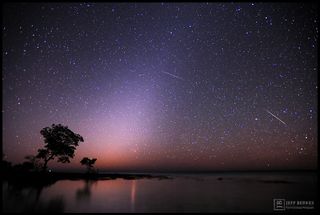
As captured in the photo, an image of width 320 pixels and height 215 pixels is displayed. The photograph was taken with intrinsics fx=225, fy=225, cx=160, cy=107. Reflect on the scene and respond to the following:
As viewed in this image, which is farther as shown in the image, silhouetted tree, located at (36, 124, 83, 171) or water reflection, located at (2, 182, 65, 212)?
silhouetted tree, located at (36, 124, 83, 171)

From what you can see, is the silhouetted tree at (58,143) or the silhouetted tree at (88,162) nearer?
the silhouetted tree at (58,143)

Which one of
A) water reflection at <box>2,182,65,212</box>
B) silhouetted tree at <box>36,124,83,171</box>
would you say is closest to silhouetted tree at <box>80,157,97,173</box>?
silhouetted tree at <box>36,124,83,171</box>

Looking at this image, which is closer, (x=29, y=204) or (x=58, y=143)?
(x=29, y=204)

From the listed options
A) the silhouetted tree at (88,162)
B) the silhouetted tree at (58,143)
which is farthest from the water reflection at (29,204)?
the silhouetted tree at (88,162)

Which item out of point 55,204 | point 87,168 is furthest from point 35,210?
point 87,168

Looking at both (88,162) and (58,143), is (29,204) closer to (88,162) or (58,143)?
(58,143)

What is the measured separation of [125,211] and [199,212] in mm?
5088

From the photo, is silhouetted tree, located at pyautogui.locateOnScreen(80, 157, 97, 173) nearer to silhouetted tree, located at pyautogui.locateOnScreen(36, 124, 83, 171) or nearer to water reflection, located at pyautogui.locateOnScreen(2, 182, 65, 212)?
silhouetted tree, located at pyautogui.locateOnScreen(36, 124, 83, 171)

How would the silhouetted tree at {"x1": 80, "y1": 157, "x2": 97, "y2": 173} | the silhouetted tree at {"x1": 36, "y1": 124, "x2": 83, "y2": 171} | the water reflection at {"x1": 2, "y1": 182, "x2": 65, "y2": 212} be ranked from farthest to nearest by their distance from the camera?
1. the silhouetted tree at {"x1": 80, "y1": 157, "x2": 97, "y2": 173}
2. the silhouetted tree at {"x1": 36, "y1": 124, "x2": 83, "y2": 171}
3. the water reflection at {"x1": 2, "y1": 182, "x2": 65, "y2": 212}

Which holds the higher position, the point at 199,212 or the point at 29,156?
the point at 29,156

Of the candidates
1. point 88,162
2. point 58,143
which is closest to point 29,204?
point 58,143

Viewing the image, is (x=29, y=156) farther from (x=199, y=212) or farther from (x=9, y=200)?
(x=199, y=212)

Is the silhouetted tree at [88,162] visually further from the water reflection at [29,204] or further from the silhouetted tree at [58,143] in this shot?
the water reflection at [29,204]

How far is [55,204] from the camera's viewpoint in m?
15.5
